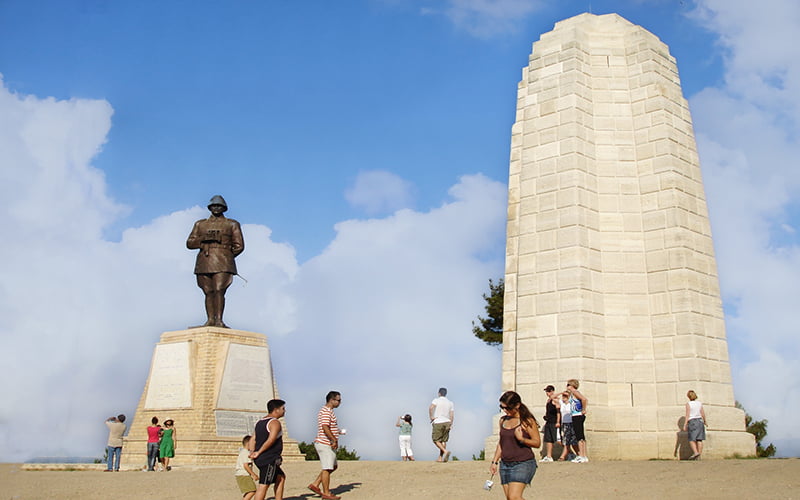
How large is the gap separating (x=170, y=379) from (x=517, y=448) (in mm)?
12818

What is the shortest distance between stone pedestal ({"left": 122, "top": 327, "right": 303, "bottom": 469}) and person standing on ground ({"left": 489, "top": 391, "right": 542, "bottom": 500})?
35.8ft

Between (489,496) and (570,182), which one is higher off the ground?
(570,182)

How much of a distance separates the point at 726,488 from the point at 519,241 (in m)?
7.77

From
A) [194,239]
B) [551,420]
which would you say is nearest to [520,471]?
[551,420]

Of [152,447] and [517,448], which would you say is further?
[152,447]

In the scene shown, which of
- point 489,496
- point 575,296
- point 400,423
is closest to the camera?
point 489,496

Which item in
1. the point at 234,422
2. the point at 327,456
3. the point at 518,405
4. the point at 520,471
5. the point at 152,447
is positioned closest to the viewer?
the point at 520,471

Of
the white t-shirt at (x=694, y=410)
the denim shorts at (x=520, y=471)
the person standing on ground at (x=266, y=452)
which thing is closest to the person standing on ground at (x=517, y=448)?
the denim shorts at (x=520, y=471)

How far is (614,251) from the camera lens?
54.3 feet

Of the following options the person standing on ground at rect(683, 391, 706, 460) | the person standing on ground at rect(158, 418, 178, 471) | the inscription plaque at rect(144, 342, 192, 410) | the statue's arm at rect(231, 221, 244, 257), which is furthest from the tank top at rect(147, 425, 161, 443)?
the person standing on ground at rect(683, 391, 706, 460)

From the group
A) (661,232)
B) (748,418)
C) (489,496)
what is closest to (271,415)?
(489,496)

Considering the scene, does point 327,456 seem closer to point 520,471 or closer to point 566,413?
point 520,471

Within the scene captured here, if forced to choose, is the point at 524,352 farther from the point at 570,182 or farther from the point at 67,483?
the point at 67,483

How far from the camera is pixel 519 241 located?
17.1 meters
